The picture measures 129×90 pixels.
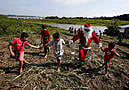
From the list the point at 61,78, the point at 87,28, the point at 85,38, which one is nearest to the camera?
the point at 61,78

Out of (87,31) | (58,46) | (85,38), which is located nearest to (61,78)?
(58,46)

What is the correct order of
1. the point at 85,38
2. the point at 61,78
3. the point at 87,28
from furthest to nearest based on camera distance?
the point at 85,38
the point at 87,28
the point at 61,78

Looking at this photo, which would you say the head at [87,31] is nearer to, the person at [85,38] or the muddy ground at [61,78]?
the person at [85,38]

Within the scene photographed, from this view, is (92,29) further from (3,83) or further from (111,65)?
(3,83)

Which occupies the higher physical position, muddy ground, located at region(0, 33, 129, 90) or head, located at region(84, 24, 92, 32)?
head, located at region(84, 24, 92, 32)

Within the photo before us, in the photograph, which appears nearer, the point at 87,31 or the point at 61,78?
the point at 61,78

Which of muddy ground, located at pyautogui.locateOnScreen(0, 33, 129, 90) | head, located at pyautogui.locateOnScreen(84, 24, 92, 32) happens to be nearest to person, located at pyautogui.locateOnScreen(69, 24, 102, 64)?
head, located at pyautogui.locateOnScreen(84, 24, 92, 32)

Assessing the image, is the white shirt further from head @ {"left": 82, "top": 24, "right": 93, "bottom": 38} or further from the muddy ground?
head @ {"left": 82, "top": 24, "right": 93, "bottom": 38}

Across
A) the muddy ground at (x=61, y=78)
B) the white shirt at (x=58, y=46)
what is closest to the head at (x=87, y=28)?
the white shirt at (x=58, y=46)

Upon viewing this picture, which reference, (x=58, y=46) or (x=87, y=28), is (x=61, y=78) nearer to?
(x=58, y=46)

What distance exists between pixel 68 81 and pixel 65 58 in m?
2.18

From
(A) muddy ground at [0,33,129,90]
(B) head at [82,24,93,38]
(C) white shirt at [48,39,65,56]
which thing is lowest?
(A) muddy ground at [0,33,129,90]

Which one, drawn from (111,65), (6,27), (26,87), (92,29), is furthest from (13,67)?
(6,27)

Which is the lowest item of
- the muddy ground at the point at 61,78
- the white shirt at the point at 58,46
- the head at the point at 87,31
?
the muddy ground at the point at 61,78
